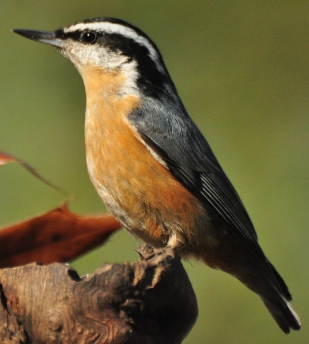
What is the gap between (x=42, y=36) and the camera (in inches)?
177

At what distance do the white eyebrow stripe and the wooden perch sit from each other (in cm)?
195

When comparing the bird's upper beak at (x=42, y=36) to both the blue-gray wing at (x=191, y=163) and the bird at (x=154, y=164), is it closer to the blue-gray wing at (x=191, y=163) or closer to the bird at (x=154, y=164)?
the bird at (x=154, y=164)

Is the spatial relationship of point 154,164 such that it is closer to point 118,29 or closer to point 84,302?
point 118,29

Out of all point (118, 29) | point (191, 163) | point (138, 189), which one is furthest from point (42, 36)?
point (138, 189)

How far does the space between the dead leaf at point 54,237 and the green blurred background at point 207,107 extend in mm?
1214

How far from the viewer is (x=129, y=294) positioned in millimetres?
2574

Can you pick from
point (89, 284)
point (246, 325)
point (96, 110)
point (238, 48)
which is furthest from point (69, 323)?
point (238, 48)

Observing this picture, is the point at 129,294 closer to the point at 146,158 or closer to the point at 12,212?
the point at 146,158

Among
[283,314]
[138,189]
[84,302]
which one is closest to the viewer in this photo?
[84,302]

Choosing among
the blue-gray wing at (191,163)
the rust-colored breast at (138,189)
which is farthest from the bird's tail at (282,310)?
the rust-colored breast at (138,189)

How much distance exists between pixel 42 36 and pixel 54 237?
1.85m

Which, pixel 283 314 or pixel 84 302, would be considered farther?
pixel 283 314

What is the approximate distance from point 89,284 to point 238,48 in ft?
10.4

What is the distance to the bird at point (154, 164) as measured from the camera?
3.81 meters
